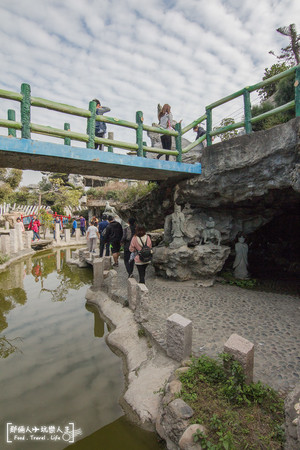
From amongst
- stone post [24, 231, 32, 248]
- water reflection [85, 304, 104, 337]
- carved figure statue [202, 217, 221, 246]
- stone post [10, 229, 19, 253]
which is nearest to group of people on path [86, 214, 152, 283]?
water reflection [85, 304, 104, 337]

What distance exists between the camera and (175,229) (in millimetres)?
8836

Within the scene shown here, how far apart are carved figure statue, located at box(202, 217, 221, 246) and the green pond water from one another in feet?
14.4

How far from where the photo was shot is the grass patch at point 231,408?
2.72 m

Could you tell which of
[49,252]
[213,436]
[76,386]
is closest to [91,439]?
[76,386]

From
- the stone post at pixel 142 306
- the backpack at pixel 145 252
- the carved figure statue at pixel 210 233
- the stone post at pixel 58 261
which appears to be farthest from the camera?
the stone post at pixel 58 261

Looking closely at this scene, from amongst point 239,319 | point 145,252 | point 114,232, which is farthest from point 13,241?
point 239,319

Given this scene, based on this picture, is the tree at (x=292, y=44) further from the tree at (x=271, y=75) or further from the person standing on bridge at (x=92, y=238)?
the person standing on bridge at (x=92, y=238)

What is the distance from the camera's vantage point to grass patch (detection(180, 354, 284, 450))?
2719 millimetres

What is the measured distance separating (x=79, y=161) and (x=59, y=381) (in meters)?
4.76

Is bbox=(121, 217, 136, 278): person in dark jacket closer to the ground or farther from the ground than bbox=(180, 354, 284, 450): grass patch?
farther from the ground

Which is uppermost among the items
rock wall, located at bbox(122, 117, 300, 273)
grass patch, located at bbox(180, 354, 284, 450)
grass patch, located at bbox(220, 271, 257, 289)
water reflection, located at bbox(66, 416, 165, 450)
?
rock wall, located at bbox(122, 117, 300, 273)

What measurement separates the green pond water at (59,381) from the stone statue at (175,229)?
3405mm

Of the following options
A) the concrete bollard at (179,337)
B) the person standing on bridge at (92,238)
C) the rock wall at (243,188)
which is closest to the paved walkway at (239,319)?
the concrete bollard at (179,337)

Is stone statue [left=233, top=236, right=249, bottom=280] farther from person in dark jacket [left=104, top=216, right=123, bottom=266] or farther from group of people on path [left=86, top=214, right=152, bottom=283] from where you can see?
person in dark jacket [left=104, top=216, right=123, bottom=266]
